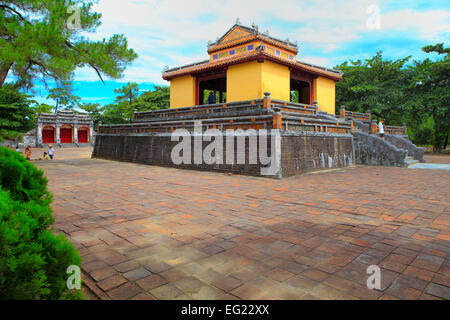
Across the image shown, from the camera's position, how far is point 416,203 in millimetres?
5395

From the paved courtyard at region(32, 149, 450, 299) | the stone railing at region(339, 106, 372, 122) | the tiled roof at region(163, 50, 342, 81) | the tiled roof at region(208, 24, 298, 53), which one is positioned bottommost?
the paved courtyard at region(32, 149, 450, 299)

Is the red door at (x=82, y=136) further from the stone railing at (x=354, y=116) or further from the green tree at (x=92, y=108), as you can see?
the stone railing at (x=354, y=116)

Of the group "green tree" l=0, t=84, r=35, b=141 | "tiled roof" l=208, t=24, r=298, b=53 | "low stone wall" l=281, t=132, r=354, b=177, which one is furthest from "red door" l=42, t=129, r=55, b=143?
"low stone wall" l=281, t=132, r=354, b=177

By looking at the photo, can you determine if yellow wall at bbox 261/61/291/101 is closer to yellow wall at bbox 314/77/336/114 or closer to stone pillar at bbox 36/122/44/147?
yellow wall at bbox 314/77/336/114

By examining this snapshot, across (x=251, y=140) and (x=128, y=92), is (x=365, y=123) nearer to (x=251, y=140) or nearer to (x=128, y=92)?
(x=251, y=140)

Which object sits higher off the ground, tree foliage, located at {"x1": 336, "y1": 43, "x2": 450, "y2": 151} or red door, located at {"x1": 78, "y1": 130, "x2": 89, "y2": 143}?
tree foliage, located at {"x1": 336, "y1": 43, "x2": 450, "y2": 151}

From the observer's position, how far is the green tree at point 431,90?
20.4 metres

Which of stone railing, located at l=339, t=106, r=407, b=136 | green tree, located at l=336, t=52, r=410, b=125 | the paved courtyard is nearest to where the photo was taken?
the paved courtyard

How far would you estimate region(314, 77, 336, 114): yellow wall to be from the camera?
1884 centimetres

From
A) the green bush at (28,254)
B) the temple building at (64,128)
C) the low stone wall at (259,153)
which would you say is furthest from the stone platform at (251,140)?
the temple building at (64,128)

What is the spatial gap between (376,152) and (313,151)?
15.2 ft

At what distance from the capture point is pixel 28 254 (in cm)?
147

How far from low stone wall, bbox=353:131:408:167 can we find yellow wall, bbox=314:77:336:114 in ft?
19.3

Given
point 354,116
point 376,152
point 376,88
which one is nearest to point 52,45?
point 376,152
